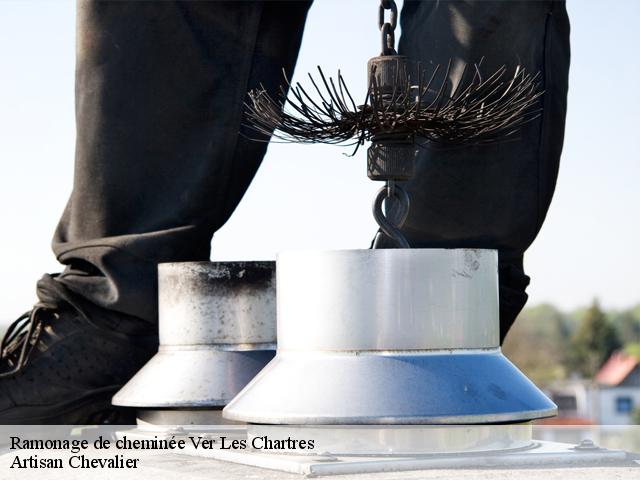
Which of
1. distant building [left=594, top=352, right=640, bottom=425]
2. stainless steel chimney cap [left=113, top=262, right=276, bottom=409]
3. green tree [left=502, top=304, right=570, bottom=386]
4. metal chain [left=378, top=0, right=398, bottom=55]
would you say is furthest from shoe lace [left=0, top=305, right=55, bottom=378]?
distant building [left=594, top=352, right=640, bottom=425]

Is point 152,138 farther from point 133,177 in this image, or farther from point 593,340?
point 593,340

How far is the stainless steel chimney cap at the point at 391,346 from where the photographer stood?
1.88 m

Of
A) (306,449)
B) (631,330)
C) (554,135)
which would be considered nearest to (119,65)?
(554,135)

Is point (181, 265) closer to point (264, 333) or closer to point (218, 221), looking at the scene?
point (264, 333)

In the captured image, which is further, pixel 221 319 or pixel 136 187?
pixel 136 187

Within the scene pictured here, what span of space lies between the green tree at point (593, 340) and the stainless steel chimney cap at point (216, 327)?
76378 millimetres

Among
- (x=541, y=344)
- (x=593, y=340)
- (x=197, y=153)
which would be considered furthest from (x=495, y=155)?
(x=541, y=344)

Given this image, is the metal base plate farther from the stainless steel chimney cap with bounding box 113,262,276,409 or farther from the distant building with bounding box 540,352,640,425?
the distant building with bounding box 540,352,640,425

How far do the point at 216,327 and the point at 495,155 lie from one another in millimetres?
675

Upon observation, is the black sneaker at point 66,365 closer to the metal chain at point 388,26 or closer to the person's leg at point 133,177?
the person's leg at point 133,177

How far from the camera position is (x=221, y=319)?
2568 millimetres

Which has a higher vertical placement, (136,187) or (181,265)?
(136,187)

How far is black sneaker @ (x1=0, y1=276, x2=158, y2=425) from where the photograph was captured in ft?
→ 9.14

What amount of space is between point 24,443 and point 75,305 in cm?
43
